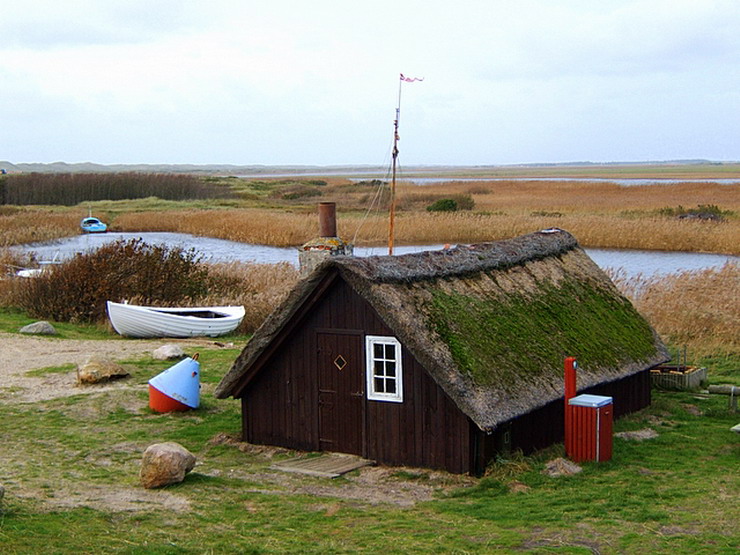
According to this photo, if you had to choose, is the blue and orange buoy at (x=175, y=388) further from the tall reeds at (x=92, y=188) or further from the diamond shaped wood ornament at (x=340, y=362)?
the tall reeds at (x=92, y=188)

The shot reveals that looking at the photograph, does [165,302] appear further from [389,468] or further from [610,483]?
[610,483]

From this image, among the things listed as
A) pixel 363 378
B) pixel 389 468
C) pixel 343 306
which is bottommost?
pixel 389 468

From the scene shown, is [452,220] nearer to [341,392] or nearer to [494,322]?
[494,322]

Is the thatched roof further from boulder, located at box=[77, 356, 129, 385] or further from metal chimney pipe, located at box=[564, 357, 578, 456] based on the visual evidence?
boulder, located at box=[77, 356, 129, 385]

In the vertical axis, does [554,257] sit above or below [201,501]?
above

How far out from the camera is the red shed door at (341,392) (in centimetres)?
1382

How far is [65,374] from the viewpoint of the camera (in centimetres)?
1928

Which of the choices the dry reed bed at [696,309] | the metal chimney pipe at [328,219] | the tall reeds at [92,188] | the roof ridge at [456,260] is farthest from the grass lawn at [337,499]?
the tall reeds at [92,188]

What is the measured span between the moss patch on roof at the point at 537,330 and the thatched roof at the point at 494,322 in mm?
21

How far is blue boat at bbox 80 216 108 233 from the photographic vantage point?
61.2 meters

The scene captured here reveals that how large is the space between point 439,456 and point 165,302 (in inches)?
650

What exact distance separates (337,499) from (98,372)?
323 inches

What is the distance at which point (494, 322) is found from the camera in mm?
14367

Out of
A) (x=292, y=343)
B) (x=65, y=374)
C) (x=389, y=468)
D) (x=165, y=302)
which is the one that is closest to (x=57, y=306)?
(x=165, y=302)
